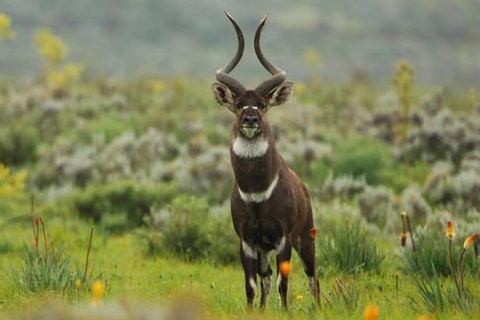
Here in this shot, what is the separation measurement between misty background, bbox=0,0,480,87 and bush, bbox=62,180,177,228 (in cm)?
6668

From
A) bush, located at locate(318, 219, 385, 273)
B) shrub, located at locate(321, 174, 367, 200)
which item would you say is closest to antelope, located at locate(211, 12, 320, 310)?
bush, located at locate(318, 219, 385, 273)

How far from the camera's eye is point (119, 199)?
16.9 m

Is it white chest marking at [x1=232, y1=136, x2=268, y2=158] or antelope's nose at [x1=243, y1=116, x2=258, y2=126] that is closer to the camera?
antelope's nose at [x1=243, y1=116, x2=258, y2=126]

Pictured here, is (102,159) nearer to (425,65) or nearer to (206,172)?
(206,172)

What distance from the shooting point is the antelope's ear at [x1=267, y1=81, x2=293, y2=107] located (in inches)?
374

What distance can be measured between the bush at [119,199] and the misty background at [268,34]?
66682 millimetres

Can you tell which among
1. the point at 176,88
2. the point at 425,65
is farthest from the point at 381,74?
the point at 176,88

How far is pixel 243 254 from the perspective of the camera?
29.8 feet

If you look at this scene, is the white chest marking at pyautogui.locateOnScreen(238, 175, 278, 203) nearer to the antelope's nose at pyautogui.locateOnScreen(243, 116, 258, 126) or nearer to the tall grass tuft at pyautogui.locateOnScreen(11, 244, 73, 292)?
the antelope's nose at pyautogui.locateOnScreen(243, 116, 258, 126)

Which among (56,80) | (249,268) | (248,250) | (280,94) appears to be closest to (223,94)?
(280,94)

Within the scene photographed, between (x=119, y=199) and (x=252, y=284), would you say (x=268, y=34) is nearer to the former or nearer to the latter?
(x=119, y=199)

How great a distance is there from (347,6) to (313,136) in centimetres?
11795

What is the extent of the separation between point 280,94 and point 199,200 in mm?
4849

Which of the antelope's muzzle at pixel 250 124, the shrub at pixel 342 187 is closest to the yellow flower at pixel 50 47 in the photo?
the shrub at pixel 342 187
